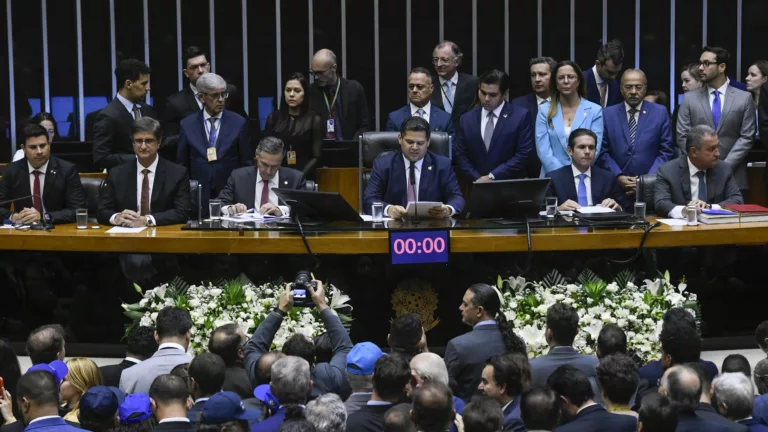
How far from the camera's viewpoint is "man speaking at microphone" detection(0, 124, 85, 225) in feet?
28.7

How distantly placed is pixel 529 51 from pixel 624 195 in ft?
10.2

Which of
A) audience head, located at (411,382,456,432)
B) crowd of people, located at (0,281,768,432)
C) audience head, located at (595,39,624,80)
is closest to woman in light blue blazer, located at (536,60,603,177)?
audience head, located at (595,39,624,80)

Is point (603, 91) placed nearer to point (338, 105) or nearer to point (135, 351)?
point (338, 105)

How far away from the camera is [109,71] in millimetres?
12031

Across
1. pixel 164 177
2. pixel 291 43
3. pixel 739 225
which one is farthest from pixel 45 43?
pixel 739 225

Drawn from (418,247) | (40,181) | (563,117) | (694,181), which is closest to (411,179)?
(418,247)

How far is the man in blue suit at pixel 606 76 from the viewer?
10.3 meters

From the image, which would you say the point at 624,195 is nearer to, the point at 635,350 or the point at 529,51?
the point at 635,350

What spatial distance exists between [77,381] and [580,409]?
2.15 meters

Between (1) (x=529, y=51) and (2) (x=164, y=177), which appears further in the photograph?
(1) (x=529, y=51)

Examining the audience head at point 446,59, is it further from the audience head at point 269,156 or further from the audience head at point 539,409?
the audience head at point 539,409

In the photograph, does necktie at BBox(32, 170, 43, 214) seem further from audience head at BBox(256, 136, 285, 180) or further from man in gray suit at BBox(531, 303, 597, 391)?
man in gray suit at BBox(531, 303, 597, 391)

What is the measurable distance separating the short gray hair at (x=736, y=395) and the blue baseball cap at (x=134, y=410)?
2330 mm

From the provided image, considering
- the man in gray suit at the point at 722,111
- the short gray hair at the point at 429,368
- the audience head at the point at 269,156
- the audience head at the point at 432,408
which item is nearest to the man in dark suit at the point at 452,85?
the man in gray suit at the point at 722,111
